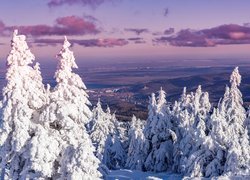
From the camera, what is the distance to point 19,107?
21.3 m

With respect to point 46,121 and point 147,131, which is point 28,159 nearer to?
point 46,121

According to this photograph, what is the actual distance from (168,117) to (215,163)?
1285 centimetres

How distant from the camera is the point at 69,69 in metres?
22.1

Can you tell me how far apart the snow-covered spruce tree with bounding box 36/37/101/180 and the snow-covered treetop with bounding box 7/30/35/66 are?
1.56m

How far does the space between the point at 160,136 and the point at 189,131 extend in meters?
6.13

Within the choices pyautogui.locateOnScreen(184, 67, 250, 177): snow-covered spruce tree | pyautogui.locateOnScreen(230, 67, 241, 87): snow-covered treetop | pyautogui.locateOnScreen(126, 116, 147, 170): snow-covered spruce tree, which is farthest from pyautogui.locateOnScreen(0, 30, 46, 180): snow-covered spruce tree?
pyautogui.locateOnScreen(230, 67, 241, 87): snow-covered treetop

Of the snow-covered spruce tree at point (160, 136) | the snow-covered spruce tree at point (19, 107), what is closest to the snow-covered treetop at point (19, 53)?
the snow-covered spruce tree at point (19, 107)

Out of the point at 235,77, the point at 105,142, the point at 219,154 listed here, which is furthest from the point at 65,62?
the point at 105,142

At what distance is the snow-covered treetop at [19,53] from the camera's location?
837 inches

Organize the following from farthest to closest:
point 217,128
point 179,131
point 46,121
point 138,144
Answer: point 138,144, point 179,131, point 217,128, point 46,121

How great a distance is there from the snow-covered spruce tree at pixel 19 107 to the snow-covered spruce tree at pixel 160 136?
107ft

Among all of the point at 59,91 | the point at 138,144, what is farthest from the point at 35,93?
the point at 138,144

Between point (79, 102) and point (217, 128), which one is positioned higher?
point (79, 102)

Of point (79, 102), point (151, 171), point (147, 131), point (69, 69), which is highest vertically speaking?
point (69, 69)
